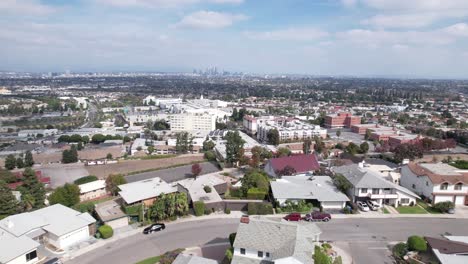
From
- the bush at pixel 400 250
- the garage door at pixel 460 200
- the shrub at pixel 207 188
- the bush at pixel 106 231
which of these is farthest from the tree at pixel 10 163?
the garage door at pixel 460 200

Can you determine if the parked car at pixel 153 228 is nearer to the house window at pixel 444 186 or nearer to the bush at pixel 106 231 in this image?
the bush at pixel 106 231

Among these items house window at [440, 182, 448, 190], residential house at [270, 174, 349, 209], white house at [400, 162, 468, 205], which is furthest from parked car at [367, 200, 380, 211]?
house window at [440, 182, 448, 190]

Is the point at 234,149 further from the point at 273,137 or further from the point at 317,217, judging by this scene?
the point at 273,137

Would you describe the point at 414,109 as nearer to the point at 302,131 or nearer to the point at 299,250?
the point at 302,131

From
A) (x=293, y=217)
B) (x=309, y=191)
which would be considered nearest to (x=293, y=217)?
(x=293, y=217)

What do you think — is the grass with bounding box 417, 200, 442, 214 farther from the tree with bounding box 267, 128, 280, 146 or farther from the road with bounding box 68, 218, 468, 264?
the tree with bounding box 267, 128, 280, 146

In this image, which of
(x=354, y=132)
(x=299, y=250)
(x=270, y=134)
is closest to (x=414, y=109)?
(x=354, y=132)
